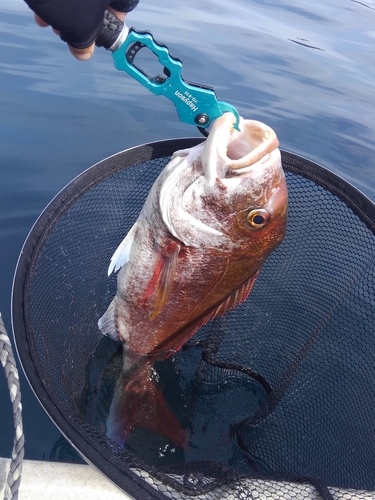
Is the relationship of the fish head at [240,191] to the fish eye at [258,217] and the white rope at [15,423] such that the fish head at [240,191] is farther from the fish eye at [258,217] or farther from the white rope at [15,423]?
the white rope at [15,423]

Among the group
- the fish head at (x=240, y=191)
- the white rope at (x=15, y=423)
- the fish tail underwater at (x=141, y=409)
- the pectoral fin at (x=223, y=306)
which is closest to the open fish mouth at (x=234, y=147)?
the fish head at (x=240, y=191)

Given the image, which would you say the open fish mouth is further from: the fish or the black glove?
the black glove

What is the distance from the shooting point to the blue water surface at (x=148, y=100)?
12.7ft

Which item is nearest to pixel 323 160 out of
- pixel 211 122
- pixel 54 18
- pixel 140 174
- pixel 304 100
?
pixel 304 100

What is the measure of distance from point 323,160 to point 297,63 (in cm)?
354

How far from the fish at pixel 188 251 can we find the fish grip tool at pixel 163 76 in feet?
0.44

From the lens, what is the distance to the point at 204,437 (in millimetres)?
2820

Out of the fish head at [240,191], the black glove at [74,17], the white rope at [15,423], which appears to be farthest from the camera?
the fish head at [240,191]

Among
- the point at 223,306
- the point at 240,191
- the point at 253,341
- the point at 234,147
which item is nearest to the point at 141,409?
the point at 223,306

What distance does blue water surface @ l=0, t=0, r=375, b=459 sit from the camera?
3.88 m

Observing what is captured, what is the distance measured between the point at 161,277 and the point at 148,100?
13.2ft

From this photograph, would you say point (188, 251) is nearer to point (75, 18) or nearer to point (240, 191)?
point (240, 191)

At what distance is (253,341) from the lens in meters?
3.15

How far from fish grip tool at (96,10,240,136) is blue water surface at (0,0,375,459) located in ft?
6.15
